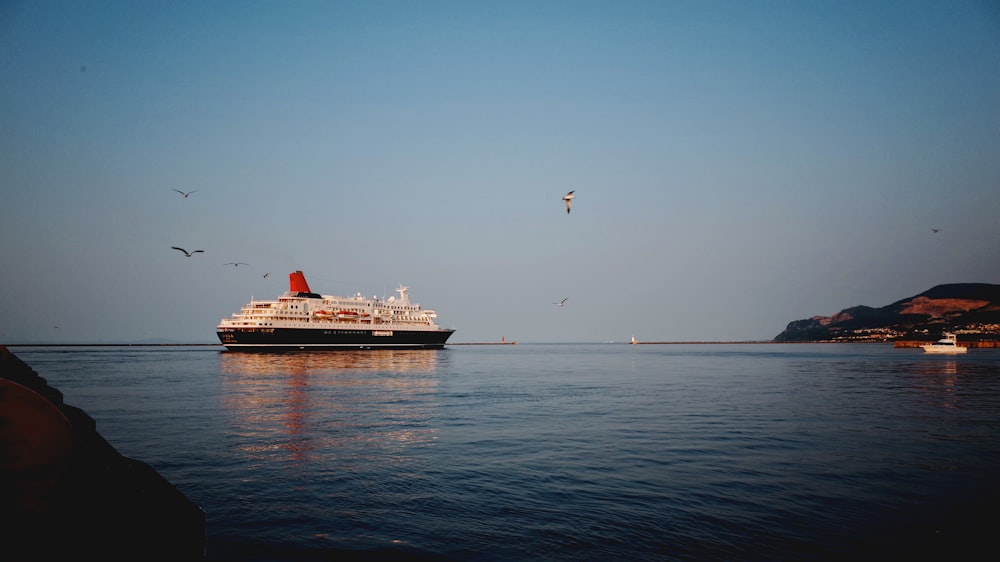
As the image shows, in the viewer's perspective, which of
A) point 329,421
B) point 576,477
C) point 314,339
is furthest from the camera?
point 314,339

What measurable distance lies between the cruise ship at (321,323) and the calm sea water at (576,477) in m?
61.7

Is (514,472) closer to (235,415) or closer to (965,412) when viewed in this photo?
(235,415)

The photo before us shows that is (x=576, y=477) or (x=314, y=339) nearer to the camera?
(x=576, y=477)

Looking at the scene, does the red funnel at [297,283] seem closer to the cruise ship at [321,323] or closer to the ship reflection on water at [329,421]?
the cruise ship at [321,323]

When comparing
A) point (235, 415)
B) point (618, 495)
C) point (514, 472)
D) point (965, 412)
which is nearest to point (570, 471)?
point (514, 472)

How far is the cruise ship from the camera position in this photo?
7850 cm

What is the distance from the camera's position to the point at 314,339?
82312 mm

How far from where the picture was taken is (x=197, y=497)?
838cm

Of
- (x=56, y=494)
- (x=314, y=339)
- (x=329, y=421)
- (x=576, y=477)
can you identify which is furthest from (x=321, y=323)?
(x=56, y=494)

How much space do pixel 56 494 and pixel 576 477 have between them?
27.1 feet

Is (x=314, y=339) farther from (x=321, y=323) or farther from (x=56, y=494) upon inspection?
(x=56, y=494)

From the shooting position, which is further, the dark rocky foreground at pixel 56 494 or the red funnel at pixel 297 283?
the red funnel at pixel 297 283

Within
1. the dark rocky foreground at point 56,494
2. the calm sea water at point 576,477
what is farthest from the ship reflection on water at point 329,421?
the dark rocky foreground at point 56,494

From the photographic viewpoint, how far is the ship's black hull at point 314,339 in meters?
78.0
